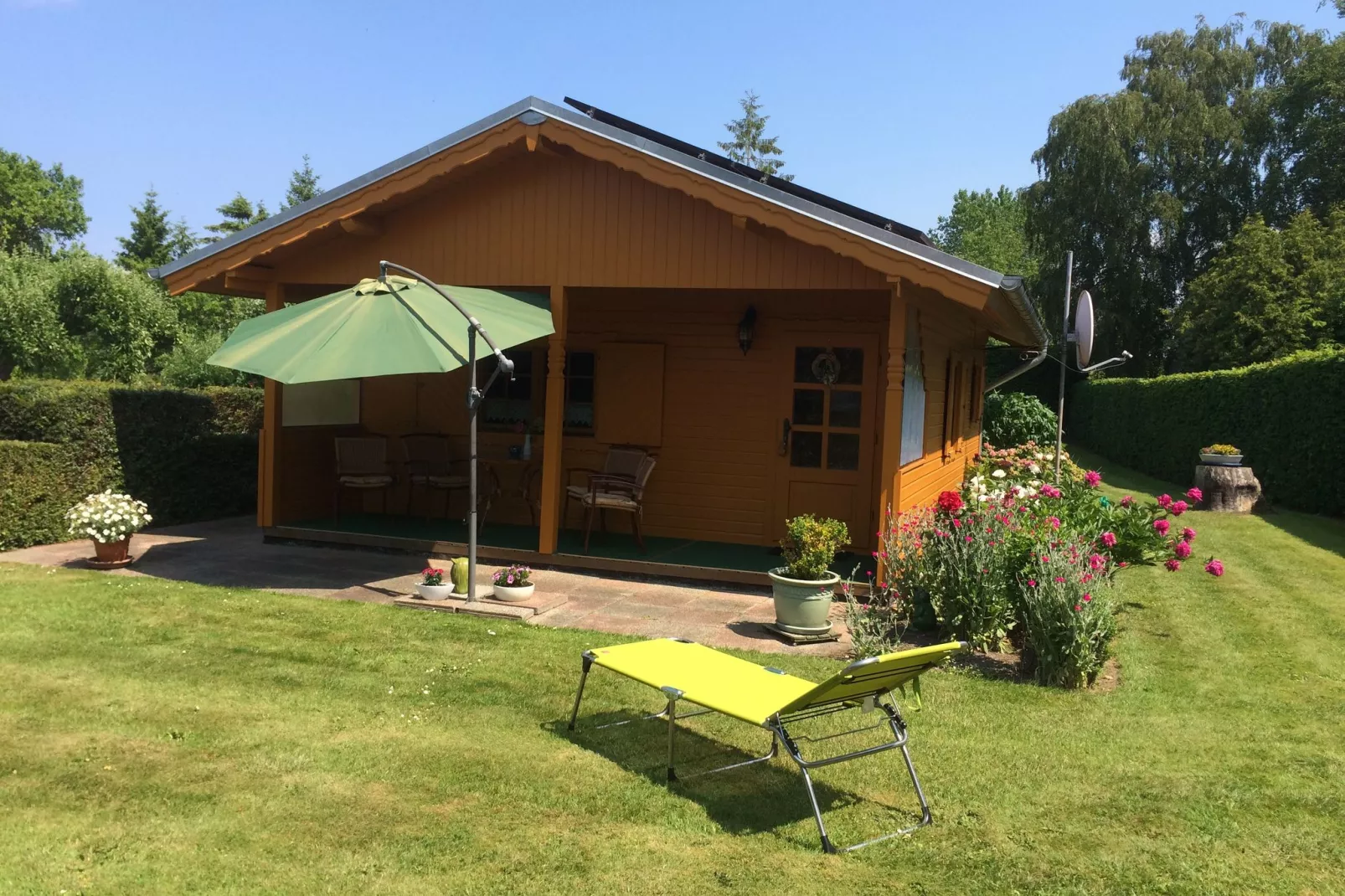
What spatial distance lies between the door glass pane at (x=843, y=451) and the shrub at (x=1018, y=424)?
29.0 feet

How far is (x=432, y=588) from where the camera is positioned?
708cm

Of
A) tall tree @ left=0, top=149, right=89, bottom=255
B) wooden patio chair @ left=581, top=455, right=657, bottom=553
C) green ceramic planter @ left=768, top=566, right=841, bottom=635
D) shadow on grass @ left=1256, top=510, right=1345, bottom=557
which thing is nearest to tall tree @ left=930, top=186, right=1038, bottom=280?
shadow on grass @ left=1256, top=510, right=1345, bottom=557

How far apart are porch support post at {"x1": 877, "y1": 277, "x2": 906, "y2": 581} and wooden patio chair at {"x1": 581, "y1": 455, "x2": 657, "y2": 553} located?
2.40m

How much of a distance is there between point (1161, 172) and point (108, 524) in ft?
101

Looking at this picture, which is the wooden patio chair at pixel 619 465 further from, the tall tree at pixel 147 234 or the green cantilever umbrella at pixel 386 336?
the tall tree at pixel 147 234

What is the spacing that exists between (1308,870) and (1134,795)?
687mm

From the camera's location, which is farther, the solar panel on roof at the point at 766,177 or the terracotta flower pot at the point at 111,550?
the solar panel on roof at the point at 766,177

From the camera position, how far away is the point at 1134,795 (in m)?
3.89

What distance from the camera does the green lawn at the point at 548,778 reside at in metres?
3.18

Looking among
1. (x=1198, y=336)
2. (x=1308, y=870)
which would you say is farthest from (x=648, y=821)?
(x=1198, y=336)

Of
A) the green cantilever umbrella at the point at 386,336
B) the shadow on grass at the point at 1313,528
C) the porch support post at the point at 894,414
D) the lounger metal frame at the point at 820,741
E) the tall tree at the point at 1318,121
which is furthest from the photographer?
the tall tree at the point at 1318,121

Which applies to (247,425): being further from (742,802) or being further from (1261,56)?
(1261,56)

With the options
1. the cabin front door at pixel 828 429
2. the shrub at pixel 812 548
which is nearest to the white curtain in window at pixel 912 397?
the cabin front door at pixel 828 429

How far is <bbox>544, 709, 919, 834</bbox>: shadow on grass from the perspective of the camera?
3.71 meters
